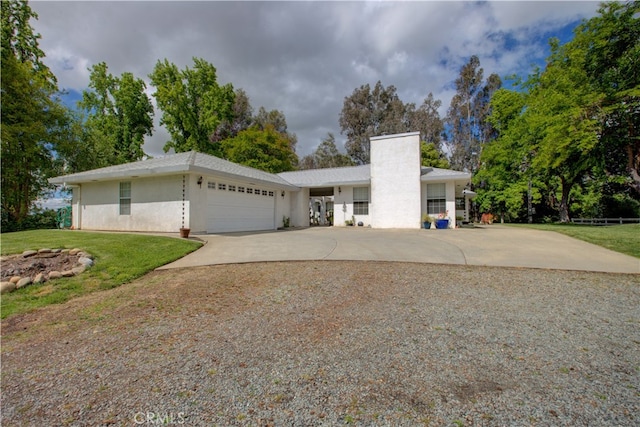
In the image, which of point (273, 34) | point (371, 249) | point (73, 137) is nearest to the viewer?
point (371, 249)

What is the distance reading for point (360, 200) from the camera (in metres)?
19.2

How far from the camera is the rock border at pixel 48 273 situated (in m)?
5.30

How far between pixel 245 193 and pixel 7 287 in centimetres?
1039

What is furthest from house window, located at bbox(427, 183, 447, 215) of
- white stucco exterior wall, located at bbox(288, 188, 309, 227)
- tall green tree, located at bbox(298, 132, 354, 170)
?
tall green tree, located at bbox(298, 132, 354, 170)

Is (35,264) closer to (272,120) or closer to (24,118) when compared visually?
(24,118)

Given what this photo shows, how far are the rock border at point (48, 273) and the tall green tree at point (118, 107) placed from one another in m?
24.4

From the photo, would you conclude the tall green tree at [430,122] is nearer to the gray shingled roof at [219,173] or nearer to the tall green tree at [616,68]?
the tall green tree at [616,68]

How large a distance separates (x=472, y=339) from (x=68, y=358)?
4.40 meters

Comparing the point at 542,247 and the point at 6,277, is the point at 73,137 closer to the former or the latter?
the point at 6,277

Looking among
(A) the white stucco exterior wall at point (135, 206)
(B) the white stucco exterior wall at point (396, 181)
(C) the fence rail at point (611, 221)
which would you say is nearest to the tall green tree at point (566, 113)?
(C) the fence rail at point (611, 221)

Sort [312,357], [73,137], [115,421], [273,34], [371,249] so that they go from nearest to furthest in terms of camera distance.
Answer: [115,421] → [312,357] → [371,249] → [273,34] → [73,137]

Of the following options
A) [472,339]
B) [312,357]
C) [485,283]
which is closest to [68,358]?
[312,357]

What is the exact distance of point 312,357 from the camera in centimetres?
283

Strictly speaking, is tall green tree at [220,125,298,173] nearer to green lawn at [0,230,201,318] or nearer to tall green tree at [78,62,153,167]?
tall green tree at [78,62,153,167]
